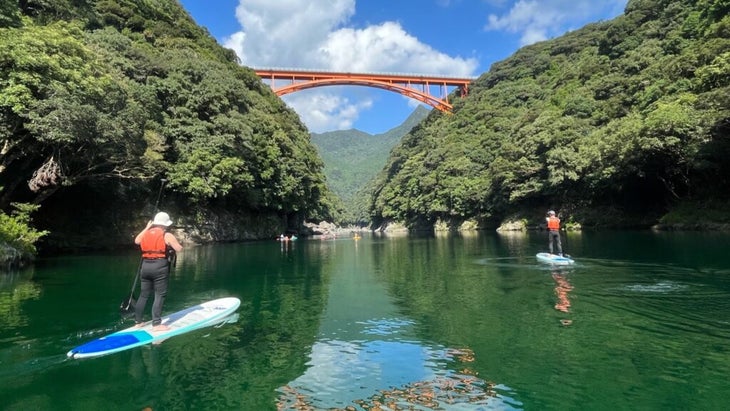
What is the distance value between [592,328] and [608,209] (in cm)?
4430

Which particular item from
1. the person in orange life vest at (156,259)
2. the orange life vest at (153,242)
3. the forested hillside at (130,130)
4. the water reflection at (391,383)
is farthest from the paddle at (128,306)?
the forested hillside at (130,130)

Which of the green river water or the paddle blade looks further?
the paddle blade

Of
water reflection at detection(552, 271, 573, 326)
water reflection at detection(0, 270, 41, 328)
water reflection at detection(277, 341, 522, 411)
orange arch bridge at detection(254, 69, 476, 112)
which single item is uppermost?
orange arch bridge at detection(254, 69, 476, 112)

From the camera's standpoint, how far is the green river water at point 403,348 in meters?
5.14

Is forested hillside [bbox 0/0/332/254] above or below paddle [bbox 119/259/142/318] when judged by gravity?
above

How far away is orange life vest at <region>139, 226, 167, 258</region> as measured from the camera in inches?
306

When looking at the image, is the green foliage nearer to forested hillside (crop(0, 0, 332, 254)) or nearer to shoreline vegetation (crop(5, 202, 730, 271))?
shoreline vegetation (crop(5, 202, 730, 271))

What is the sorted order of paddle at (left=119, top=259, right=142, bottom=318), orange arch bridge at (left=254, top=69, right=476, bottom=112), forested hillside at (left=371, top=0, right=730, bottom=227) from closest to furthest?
paddle at (left=119, top=259, right=142, bottom=318)
forested hillside at (left=371, top=0, right=730, bottom=227)
orange arch bridge at (left=254, top=69, right=476, bottom=112)

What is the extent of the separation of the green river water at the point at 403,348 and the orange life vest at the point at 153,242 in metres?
1.53

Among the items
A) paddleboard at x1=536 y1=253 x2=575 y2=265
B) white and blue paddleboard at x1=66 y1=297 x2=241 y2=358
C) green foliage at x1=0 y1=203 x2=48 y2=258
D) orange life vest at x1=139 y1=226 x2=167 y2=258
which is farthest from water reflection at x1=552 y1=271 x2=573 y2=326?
green foliage at x1=0 y1=203 x2=48 y2=258

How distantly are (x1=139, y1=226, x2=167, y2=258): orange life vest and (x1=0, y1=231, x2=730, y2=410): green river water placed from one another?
153 cm

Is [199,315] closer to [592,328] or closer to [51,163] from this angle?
[592,328]

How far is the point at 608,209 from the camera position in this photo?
4659 centimetres

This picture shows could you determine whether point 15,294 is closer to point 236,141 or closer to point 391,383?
point 391,383
